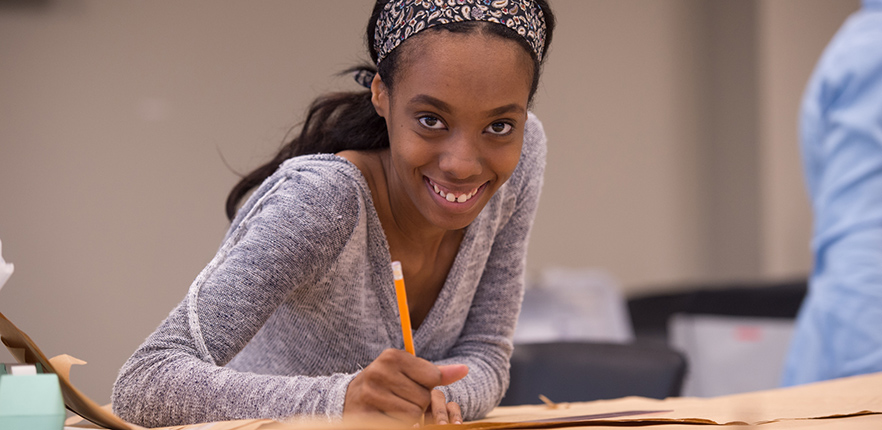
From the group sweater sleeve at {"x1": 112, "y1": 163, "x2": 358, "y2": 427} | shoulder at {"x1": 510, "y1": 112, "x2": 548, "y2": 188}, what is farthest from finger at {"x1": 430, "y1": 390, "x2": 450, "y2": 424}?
shoulder at {"x1": 510, "y1": 112, "x2": 548, "y2": 188}

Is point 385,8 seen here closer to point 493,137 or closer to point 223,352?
point 493,137

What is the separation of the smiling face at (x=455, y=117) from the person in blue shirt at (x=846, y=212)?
1087mm

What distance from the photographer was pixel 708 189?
3.73 meters

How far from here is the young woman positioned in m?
0.66

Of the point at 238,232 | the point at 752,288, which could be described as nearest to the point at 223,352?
the point at 238,232

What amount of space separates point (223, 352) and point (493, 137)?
0.32 metres

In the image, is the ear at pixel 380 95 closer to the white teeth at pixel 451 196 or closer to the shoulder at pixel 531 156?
→ the white teeth at pixel 451 196

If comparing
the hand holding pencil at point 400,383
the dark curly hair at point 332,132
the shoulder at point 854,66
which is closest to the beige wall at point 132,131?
the dark curly hair at point 332,132

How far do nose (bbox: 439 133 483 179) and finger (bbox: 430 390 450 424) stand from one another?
0.71 feet

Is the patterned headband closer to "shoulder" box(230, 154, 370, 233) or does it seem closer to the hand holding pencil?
"shoulder" box(230, 154, 370, 233)

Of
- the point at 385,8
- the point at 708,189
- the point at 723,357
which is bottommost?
the point at 723,357

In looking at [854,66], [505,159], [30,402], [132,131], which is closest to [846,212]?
[854,66]

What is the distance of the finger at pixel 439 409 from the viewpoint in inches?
28.6

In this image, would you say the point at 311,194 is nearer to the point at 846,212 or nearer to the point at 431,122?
the point at 431,122
